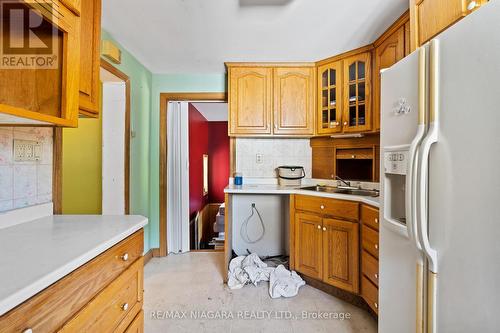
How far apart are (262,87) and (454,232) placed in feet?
7.21

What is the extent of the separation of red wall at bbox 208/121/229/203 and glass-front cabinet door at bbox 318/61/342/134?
3361mm

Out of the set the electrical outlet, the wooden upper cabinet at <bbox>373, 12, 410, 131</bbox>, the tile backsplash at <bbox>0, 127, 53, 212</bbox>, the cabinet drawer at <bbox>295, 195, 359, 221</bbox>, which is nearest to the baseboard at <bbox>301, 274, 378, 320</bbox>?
the cabinet drawer at <bbox>295, 195, 359, 221</bbox>

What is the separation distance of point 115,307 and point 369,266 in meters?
1.62

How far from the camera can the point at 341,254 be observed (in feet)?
6.40

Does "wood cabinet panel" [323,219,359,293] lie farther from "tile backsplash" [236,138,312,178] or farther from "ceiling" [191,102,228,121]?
"ceiling" [191,102,228,121]

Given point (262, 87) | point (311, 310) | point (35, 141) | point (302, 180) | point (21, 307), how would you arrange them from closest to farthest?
point (21, 307)
point (35, 141)
point (311, 310)
point (262, 87)
point (302, 180)

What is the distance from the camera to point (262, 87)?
2.59m

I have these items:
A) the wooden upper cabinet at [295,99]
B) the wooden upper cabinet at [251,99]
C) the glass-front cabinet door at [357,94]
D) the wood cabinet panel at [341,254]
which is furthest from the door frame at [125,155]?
the glass-front cabinet door at [357,94]

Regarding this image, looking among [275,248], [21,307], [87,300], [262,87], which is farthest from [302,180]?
[21,307]

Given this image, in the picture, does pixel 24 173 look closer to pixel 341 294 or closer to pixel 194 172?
pixel 341 294

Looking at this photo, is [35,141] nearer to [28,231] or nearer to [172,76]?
[28,231]

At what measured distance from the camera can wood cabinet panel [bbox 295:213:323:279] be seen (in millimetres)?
2096

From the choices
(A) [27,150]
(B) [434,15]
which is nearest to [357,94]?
(B) [434,15]

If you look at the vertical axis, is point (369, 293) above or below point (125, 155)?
below
